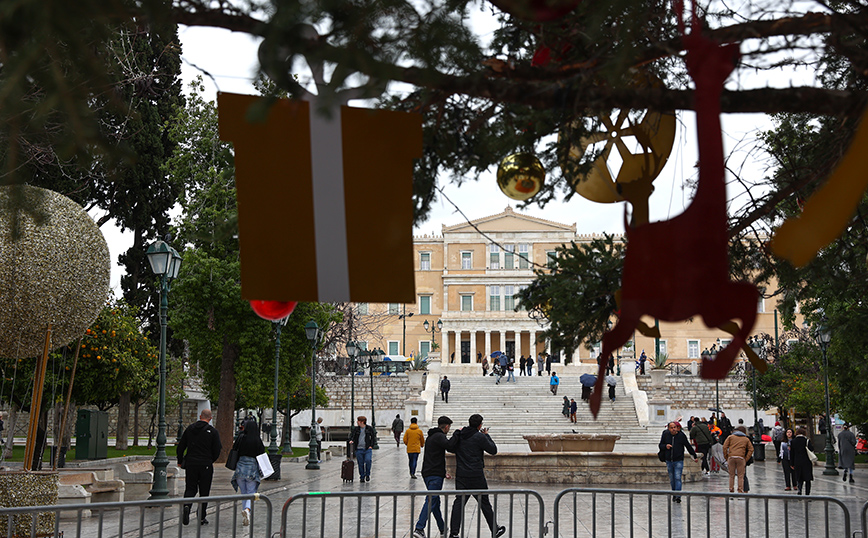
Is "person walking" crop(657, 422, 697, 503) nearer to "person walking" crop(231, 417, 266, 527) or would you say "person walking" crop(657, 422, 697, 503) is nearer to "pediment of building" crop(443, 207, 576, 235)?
"person walking" crop(231, 417, 266, 527)

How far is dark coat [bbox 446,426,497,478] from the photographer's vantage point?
392 inches

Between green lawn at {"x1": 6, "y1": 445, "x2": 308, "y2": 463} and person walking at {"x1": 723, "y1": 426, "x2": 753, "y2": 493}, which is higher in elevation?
person walking at {"x1": 723, "y1": 426, "x2": 753, "y2": 493}

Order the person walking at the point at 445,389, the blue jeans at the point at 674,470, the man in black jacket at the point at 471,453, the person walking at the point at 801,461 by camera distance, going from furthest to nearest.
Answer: the person walking at the point at 445,389, the person walking at the point at 801,461, the blue jeans at the point at 674,470, the man in black jacket at the point at 471,453

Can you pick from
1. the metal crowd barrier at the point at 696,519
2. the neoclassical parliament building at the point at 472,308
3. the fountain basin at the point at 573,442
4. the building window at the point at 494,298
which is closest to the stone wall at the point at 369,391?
the neoclassical parliament building at the point at 472,308

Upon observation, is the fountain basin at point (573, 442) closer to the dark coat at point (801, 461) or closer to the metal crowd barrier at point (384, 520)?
the dark coat at point (801, 461)

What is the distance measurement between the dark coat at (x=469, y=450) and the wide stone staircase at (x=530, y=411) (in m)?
19.3

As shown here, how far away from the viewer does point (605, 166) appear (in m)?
4.18

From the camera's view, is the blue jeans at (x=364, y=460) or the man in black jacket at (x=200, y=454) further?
the blue jeans at (x=364, y=460)

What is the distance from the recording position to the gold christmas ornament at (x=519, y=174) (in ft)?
13.1

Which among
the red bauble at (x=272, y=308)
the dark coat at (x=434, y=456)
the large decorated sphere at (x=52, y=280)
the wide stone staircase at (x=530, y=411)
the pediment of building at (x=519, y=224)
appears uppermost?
the pediment of building at (x=519, y=224)

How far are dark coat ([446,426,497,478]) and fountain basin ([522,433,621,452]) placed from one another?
1040 cm

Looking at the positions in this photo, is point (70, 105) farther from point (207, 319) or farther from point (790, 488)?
point (207, 319)

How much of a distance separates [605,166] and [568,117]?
0.98 feet

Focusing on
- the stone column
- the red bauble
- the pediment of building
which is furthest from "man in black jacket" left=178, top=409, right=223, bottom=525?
the stone column
